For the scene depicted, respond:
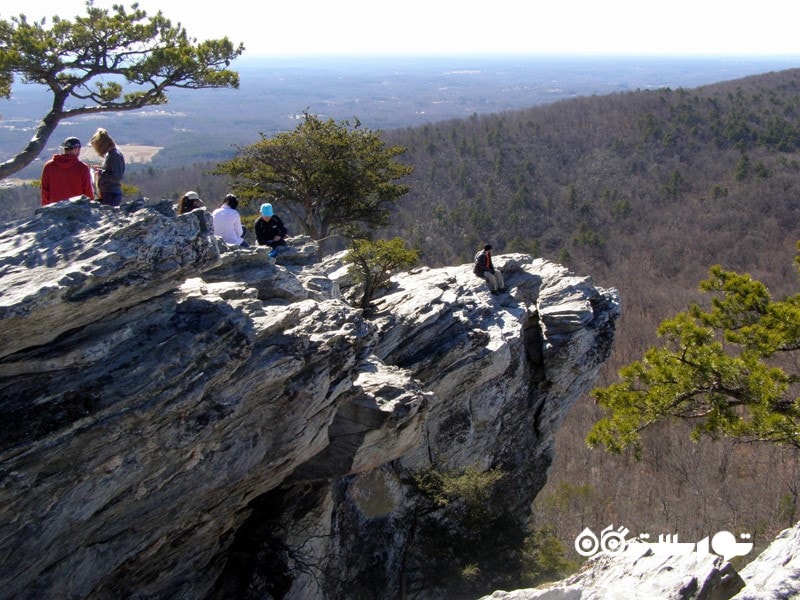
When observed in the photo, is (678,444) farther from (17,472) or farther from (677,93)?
(677,93)

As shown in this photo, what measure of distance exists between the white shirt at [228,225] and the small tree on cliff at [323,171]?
23.2 ft

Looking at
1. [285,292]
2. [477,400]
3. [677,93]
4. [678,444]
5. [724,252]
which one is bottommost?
[678,444]

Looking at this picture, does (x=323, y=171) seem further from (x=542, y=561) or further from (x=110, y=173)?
(x=542, y=561)

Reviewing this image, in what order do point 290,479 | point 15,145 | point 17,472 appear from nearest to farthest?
point 17,472, point 290,479, point 15,145

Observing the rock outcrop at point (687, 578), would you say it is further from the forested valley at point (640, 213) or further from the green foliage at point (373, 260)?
the forested valley at point (640, 213)

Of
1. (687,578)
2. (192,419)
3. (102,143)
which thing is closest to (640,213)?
(102,143)

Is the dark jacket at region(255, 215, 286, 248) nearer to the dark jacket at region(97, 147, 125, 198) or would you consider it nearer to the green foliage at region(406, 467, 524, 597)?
the dark jacket at region(97, 147, 125, 198)

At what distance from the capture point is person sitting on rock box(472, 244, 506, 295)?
18359mm

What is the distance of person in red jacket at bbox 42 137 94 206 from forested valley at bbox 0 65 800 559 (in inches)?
1054

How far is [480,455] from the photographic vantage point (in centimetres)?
1675

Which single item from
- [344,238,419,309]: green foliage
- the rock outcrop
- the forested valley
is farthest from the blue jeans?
the forested valley

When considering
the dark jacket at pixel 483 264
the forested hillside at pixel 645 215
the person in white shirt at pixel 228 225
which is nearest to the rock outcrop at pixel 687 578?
the person in white shirt at pixel 228 225

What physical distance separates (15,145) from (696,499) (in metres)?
116

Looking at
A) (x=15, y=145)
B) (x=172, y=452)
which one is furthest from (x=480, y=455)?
(x=15, y=145)
